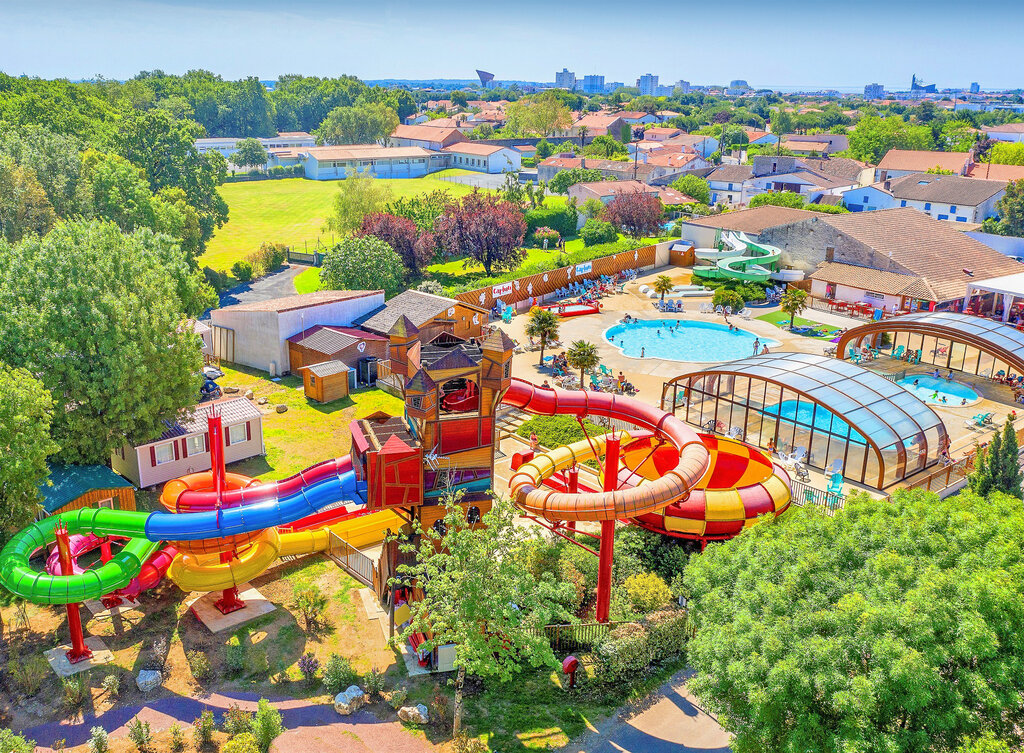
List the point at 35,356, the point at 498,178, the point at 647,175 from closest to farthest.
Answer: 1. the point at 35,356
2. the point at 647,175
3. the point at 498,178

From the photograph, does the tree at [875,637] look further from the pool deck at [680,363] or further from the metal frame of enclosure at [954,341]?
the metal frame of enclosure at [954,341]

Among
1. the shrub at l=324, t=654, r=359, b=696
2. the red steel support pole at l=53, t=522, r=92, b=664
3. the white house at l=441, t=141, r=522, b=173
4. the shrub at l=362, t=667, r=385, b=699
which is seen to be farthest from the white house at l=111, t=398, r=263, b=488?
the white house at l=441, t=141, r=522, b=173

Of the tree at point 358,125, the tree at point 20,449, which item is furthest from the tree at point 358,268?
the tree at point 358,125

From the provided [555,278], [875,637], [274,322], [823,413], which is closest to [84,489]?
[274,322]

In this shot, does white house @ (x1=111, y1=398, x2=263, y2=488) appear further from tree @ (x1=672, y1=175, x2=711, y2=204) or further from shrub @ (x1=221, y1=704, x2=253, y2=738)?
tree @ (x1=672, y1=175, x2=711, y2=204)

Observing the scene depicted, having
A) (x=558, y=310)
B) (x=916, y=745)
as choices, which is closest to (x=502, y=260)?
(x=558, y=310)

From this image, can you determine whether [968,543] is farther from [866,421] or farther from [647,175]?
[647,175]
